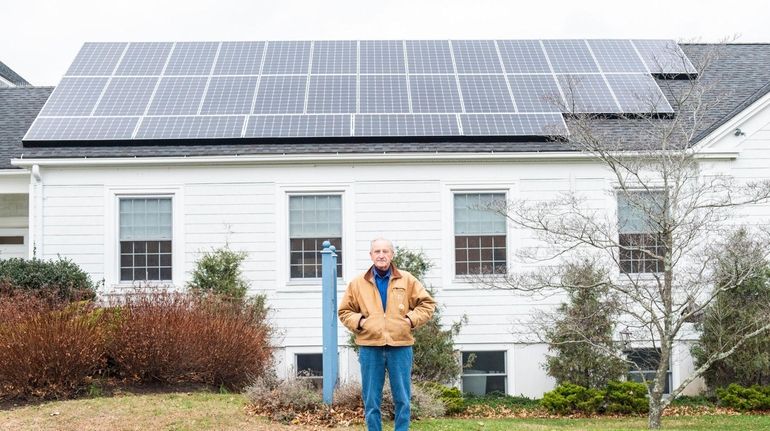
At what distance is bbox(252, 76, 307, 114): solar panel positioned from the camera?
57.2ft

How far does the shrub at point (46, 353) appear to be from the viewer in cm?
1154

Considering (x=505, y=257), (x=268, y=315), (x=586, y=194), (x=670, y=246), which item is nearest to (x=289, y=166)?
(x=268, y=315)

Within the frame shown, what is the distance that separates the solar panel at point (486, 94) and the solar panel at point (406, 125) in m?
0.70

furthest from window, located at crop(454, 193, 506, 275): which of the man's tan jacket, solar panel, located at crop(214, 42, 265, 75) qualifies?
the man's tan jacket

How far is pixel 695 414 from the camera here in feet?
48.1

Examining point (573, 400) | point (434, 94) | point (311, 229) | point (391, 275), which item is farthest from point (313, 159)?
point (391, 275)

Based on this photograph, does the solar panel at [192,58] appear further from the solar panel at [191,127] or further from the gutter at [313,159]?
the gutter at [313,159]

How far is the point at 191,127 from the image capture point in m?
16.9

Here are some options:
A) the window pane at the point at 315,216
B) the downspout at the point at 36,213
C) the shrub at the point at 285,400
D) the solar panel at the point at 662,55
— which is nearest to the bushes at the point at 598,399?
the window pane at the point at 315,216

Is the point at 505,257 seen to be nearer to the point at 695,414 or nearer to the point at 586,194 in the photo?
the point at 586,194

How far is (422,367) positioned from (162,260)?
16.5ft

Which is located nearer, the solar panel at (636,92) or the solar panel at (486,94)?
the solar panel at (636,92)

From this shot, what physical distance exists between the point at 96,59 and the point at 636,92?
35.2 feet

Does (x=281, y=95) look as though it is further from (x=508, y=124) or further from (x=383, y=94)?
(x=508, y=124)
